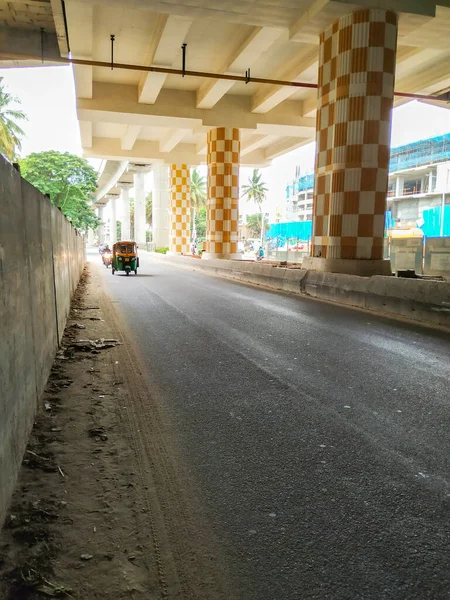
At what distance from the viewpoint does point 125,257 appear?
68.6 ft

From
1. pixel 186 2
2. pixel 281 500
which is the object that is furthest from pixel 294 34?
pixel 281 500

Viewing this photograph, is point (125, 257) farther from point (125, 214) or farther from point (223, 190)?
point (125, 214)

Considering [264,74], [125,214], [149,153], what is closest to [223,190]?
[264,74]

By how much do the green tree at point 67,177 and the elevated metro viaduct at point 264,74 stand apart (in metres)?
15.0

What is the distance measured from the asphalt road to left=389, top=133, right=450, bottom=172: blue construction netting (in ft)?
161

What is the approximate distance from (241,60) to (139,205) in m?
39.2

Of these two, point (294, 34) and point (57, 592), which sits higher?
point (294, 34)

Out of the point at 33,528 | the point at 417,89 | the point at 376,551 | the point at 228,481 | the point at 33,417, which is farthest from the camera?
the point at 417,89

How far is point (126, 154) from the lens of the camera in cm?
3027

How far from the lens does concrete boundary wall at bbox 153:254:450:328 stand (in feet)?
25.4

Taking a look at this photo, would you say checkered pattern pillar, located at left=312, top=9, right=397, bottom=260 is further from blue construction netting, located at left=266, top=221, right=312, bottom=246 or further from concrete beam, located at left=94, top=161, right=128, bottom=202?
concrete beam, located at left=94, top=161, right=128, bottom=202

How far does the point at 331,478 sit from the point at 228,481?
589mm

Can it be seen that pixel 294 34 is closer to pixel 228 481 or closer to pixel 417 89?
pixel 417 89

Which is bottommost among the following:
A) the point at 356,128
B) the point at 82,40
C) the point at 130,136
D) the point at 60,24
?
the point at 356,128
